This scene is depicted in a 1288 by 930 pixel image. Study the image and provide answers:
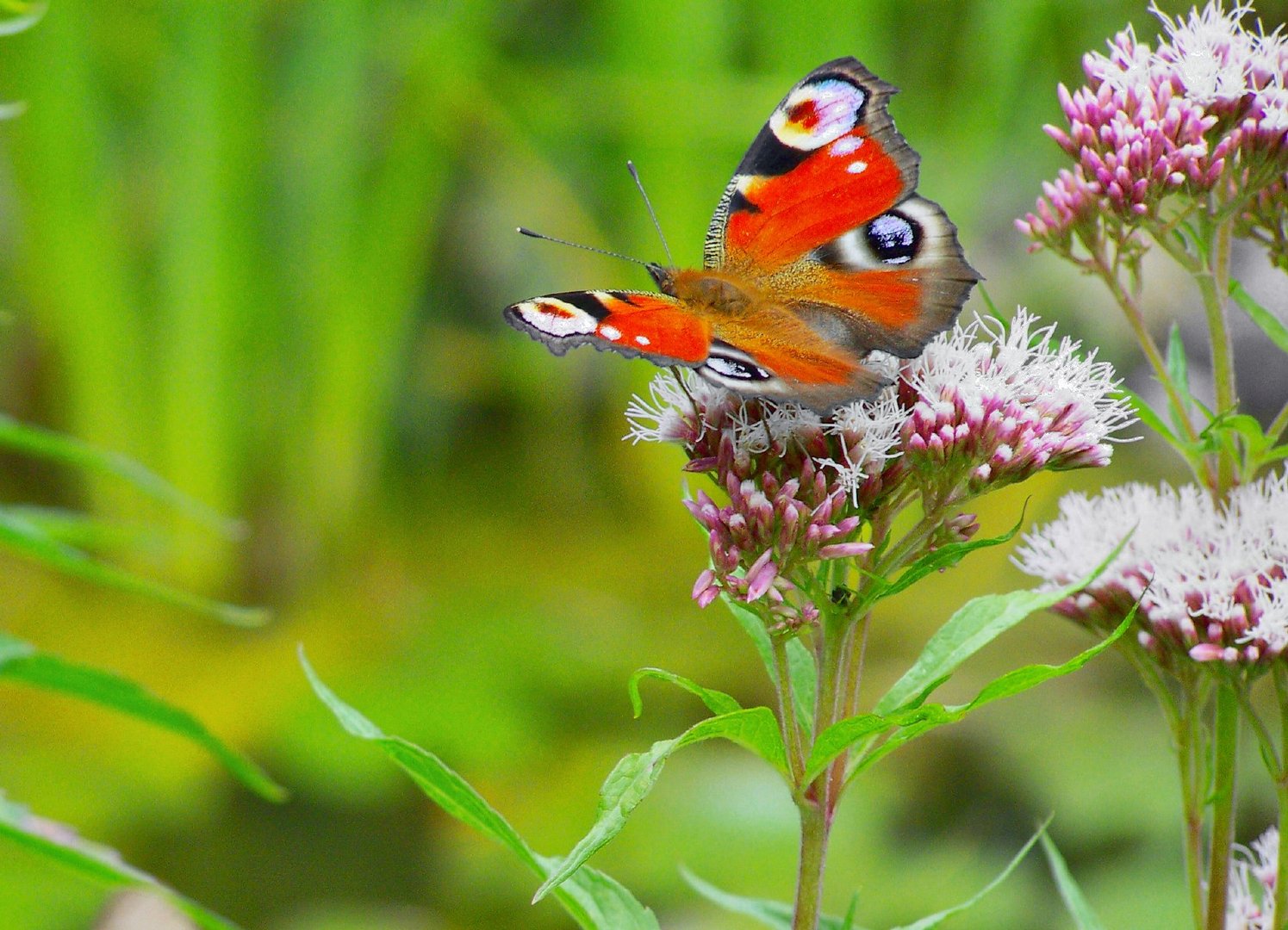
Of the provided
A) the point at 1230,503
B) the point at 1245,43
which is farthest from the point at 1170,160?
the point at 1230,503

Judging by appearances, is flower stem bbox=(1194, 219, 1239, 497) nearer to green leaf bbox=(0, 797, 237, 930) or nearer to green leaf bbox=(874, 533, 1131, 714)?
green leaf bbox=(874, 533, 1131, 714)

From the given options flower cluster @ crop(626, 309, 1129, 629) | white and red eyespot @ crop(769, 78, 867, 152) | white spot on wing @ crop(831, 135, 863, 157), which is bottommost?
flower cluster @ crop(626, 309, 1129, 629)

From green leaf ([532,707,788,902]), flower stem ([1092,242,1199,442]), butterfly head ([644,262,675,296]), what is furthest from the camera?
butterfly head ([644,262,675,296])

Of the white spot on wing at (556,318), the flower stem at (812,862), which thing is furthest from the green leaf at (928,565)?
the white spot on wing at (556,318)

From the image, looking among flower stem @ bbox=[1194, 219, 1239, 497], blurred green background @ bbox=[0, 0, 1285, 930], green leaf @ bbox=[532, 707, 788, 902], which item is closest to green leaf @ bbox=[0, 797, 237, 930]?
green leaf @ bbox=[532, 707, 788, 902]

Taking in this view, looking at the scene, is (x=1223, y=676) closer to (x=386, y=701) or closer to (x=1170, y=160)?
(x=1170, y=160)

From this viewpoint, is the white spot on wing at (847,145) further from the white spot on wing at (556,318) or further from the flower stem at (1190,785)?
the flower stem at (1190,785)
